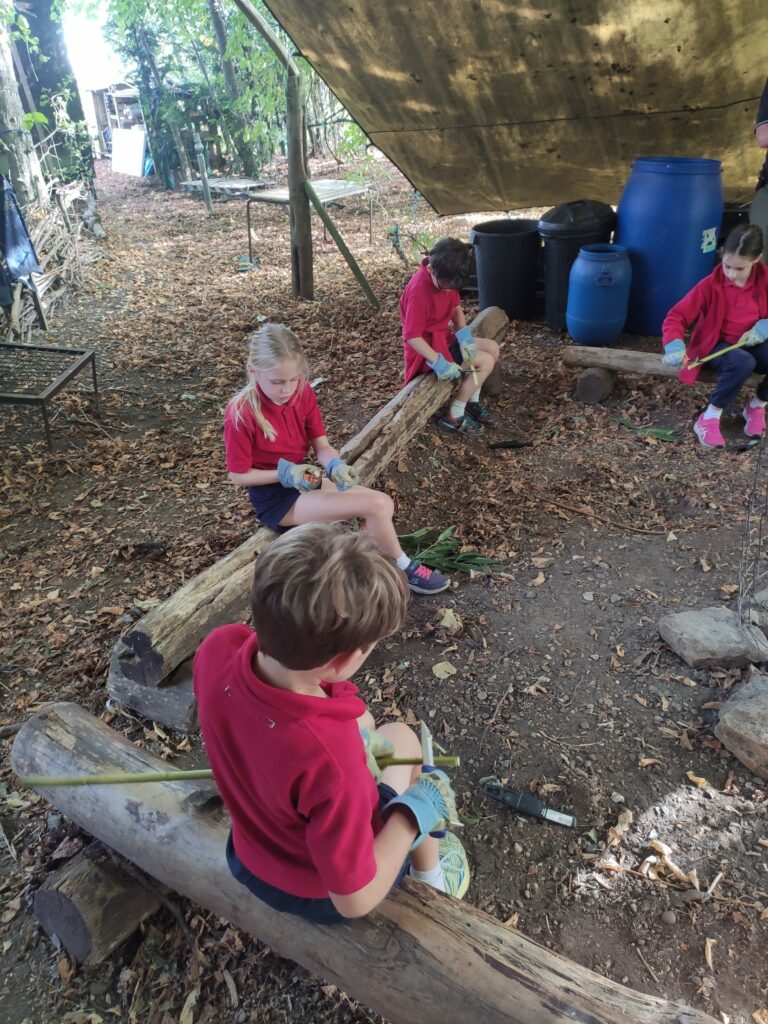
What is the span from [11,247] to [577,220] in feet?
16.8

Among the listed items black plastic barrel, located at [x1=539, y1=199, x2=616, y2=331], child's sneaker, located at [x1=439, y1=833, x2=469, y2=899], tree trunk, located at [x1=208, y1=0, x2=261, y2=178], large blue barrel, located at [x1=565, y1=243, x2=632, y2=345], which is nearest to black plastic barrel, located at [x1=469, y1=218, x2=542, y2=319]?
A: black plastic barrel, located at [x1=539, y1=199, x2=616, y2=331]

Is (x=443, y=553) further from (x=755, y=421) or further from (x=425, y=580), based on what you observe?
(x=755, y=421)

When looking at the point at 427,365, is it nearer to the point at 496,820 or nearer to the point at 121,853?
the point at 496,820

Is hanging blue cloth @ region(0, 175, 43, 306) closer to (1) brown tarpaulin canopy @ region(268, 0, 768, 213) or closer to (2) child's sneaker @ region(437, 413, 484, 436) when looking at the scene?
(1) brown tarpaulin canopy @ region(268, 0, 768, 213)

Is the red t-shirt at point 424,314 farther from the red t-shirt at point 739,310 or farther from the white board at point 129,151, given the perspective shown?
the white board at point 129,151

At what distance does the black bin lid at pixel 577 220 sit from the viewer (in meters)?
6.03

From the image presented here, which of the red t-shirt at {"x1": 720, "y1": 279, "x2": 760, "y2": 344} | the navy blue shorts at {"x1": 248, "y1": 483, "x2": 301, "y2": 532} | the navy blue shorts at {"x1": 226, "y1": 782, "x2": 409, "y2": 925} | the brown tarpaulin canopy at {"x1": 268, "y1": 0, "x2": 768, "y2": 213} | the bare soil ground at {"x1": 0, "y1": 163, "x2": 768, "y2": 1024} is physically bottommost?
the bare soil ground at {"x1": 0, "y1": 163, "x2": 768, "y2": 1024}

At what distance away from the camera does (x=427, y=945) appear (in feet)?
4.89

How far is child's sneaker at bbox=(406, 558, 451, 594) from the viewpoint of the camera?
132 inches

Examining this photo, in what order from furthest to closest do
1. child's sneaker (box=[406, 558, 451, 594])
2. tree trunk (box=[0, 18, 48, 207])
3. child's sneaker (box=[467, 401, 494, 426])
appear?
tree trunk (box=[0, 18, 48, 207]), child's sneaker (box=[467, 401, 494, 426]), child's sneaker (box=[406, 558, 451, 594])

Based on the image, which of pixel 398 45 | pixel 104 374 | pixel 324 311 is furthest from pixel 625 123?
pixel 104 374

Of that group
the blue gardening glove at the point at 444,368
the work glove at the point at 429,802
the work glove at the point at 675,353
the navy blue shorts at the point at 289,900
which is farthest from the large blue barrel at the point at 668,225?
the navy blue shorts at the point at 289,900

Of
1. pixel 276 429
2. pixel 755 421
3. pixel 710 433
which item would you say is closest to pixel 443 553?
pixel 276 429

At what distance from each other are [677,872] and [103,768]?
1730mm
